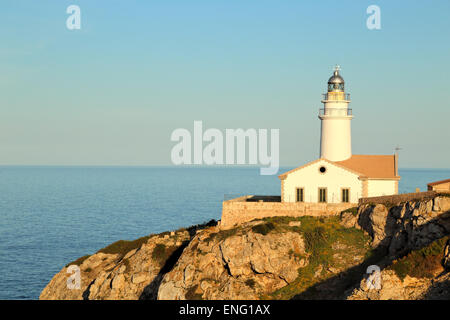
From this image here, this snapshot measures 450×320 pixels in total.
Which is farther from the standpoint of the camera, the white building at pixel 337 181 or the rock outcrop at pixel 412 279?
the white building at pixel 337 181

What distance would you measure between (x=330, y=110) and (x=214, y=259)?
73.5 feet


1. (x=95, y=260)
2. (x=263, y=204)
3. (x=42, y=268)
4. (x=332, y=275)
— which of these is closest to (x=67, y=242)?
(x=42, y=268)

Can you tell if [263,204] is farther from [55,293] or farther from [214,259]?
[55,293]

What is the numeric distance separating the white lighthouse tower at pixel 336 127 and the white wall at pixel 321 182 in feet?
21.8

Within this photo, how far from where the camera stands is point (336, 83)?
63250 millimetres

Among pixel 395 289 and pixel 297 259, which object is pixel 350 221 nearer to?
pixel 297 259

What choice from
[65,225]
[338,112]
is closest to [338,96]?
[338,112]

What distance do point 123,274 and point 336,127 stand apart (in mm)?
27102

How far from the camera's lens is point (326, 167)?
55.5 metres

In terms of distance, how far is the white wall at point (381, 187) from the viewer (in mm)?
55562

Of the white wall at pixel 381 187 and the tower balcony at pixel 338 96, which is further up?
the tower balcony at pixel 338 96

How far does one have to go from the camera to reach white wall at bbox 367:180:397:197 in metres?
55.6

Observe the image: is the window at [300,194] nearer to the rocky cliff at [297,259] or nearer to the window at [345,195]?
the rocky cliff at [297,259]

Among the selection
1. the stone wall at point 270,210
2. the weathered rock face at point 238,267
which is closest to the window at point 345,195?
the stone wall at point 270,210
